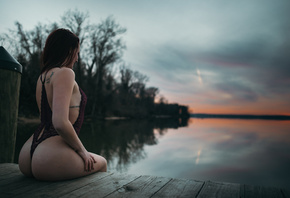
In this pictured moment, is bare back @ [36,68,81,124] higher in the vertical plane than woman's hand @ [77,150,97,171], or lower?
higher

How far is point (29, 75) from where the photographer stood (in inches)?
749

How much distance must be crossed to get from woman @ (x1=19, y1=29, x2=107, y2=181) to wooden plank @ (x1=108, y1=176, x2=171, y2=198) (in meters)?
0.45

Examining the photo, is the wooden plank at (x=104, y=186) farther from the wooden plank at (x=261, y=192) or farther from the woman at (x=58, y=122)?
the wooden plank at (x=261, y=192)

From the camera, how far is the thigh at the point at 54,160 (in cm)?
185

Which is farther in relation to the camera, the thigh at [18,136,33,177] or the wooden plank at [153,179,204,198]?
the thigh at [18,136,33,177]

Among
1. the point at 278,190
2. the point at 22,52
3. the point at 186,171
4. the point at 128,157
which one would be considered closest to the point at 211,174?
the point at 186,171

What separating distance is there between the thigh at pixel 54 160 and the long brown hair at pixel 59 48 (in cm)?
68

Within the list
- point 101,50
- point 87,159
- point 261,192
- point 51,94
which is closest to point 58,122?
point 51,94

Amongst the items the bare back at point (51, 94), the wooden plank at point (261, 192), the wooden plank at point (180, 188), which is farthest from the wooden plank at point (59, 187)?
the wooden plank at point (261, 192)

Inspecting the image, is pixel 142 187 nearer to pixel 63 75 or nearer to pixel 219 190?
pixel 219 190

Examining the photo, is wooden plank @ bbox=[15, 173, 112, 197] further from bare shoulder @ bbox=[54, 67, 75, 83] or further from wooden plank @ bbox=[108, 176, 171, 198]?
bare shoulder @ bbox=[54, 67, 75, 83]

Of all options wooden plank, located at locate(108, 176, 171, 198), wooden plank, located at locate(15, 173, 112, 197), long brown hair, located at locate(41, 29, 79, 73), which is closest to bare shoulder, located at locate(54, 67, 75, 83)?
long brown hair, located at locate(41, 29, 79, 73)

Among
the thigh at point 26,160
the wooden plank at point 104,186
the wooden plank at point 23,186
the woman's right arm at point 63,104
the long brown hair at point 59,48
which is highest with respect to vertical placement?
the long brown hair at point 59,48

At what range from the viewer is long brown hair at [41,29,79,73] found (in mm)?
1980
